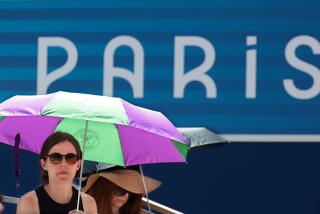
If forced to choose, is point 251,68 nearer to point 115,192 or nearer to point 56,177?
point 115,192

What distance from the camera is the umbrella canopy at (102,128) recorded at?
146 inches

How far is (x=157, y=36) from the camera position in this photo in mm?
6527

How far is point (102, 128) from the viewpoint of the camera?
4.25 meters

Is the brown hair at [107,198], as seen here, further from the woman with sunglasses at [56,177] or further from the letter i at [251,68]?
the letter i at [251,68]

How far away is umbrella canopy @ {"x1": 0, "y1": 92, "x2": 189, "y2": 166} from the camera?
372 cm

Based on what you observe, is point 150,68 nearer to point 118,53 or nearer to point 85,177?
point 118,53

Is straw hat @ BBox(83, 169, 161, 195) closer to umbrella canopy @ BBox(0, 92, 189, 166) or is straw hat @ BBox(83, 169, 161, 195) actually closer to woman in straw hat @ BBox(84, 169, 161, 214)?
woman in straw hat @ BBox(84, 169, 161, 214)

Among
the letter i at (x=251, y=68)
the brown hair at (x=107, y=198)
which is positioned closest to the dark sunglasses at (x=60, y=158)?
the brown hair at (x=107, y=198)

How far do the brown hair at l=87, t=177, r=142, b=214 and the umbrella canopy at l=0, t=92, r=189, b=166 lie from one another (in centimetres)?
17

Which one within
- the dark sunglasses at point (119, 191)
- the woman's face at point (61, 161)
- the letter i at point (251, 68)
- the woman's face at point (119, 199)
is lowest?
the woman's face at point (119, 199)

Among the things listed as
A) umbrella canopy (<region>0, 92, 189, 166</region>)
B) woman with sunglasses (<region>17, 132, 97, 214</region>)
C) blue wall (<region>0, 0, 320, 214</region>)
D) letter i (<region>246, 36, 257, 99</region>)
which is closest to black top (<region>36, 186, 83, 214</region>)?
woman with sunglasses (<region>17, 132, 97, 214</region>)

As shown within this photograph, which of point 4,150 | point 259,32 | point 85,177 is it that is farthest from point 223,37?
point 85,177

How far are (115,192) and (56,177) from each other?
0.78 meters

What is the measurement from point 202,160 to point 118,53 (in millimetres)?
1043
